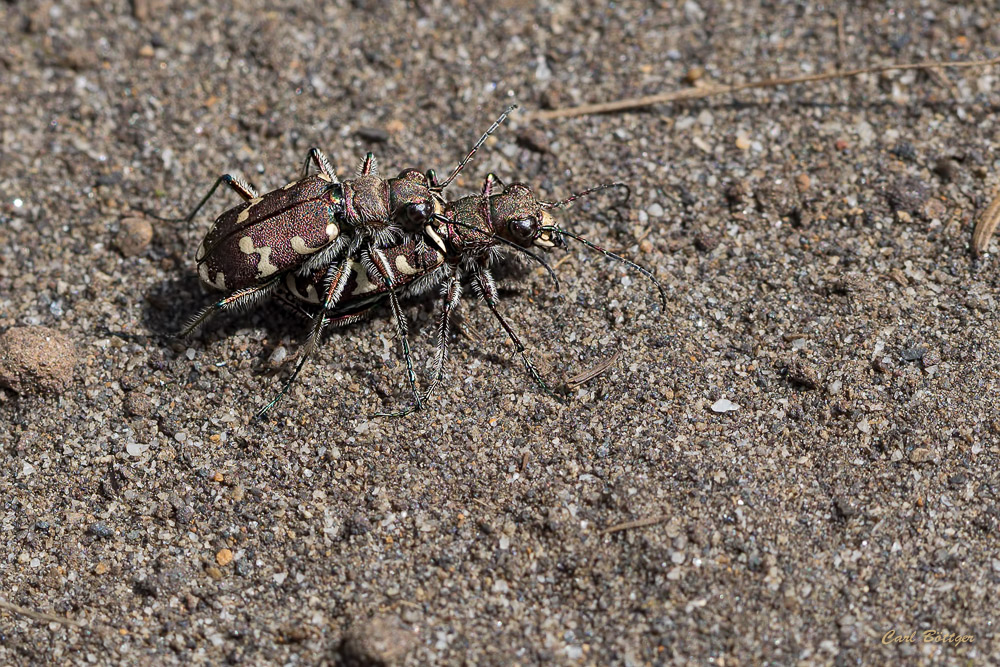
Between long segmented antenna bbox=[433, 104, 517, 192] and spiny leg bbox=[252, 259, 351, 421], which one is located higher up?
long segmented antenna bbox=[433, 104, 517, 192]

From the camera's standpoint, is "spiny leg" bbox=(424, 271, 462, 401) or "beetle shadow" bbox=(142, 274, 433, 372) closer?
"spiny leg" bbox=(424, 271, 462, 401)

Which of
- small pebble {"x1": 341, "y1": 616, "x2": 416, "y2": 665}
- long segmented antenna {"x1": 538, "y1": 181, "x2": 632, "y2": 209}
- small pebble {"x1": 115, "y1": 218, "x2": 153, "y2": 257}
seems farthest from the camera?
small pebble {"x1": 115, "y1": 218, "x2": 153, "y2": 257}

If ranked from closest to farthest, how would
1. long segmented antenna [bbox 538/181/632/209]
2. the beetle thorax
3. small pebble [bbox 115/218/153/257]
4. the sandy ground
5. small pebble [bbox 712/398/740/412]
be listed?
the sandy ground → small pebble [bbox 712/398/740/412] → the beetle thorax → long segmented antenna [bbox 538/181/632/209] → small pebble [bbox 115/218/153/257]

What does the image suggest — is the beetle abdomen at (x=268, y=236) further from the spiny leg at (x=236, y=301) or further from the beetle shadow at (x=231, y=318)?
the beetle shadow at (x=231, y=318)

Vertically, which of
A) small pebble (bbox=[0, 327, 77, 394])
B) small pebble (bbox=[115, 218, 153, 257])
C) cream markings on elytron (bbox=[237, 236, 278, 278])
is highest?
cream markings on elytron (bbox=[237, 236, 278, 278])

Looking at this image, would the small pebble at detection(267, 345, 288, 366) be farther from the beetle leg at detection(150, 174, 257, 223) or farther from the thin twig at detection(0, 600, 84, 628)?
the thin twig at detection(0, 600, 84, 628)

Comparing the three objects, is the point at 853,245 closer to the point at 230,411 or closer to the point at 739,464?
the point at 739,464

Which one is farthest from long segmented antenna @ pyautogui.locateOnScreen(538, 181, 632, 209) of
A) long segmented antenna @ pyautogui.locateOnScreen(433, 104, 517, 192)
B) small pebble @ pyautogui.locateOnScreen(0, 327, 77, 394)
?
small pebble @ pyautogui.locateOnScreen(0, 327, 77, 394)
